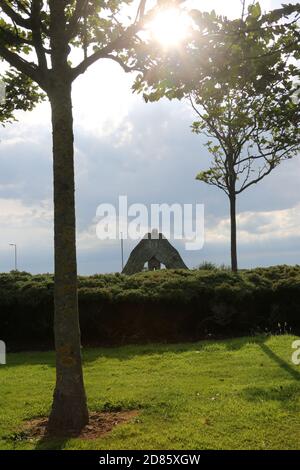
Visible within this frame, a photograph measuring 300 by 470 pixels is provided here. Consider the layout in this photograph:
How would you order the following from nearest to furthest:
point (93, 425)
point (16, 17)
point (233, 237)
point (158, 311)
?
1. point (93, 425)
2. point (16, 17)
3. point (158, 311)
4. point (233, 237)

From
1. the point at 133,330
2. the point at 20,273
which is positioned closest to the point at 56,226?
the point at 133,330

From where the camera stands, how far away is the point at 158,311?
1233 cm

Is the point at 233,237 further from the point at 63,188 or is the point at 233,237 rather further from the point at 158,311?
the point at 63,188

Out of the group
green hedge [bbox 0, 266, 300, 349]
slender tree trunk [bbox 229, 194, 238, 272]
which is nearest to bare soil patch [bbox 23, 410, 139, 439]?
green hedge [bbox 0, 266, 300, 349]

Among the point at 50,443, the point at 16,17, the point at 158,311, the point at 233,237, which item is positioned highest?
the point at 16,17

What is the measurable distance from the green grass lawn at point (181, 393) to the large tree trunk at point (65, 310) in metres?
0.48

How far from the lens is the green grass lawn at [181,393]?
5.67 m

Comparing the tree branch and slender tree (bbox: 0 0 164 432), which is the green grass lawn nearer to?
slender tree (bbox: 0 0 164 432)

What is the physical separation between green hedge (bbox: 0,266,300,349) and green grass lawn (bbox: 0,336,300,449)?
3.06ft

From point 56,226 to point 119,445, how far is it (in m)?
2.47

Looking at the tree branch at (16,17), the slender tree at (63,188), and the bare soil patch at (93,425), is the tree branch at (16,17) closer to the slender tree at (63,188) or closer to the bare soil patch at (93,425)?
the slender tree at (63,188)

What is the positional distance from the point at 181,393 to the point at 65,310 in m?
2.26

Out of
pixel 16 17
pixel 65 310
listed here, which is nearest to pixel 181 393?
pixel 65 310

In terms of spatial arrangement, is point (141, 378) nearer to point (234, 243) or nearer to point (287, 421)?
point (287, 421)
